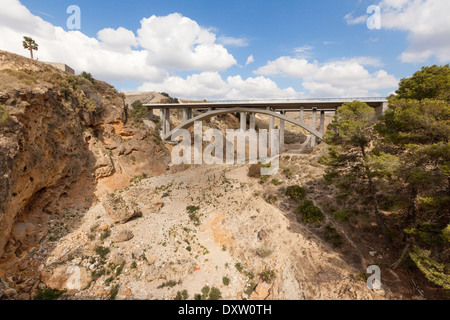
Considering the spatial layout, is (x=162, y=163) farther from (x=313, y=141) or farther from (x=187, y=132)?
(x=313, y=141)

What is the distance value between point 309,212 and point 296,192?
120 inches

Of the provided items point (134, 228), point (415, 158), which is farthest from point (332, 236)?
point (134, 228)

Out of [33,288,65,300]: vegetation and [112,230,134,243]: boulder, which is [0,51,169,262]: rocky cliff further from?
[112,230,134,243]: boulder

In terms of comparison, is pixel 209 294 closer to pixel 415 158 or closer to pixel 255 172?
pixel 415 158

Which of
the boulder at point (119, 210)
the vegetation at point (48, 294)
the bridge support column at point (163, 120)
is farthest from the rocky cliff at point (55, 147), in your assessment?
the bridge support column at point (163, 120)

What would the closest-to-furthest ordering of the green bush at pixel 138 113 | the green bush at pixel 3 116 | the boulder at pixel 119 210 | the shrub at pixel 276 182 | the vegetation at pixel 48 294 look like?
1. the vegetation at pixel 48 294
2. the green bush at pixel 3 116
3. the boulder at pixel 119 210
4. the shrub at pixel 276 182
5. the green bush at pixel 138 113

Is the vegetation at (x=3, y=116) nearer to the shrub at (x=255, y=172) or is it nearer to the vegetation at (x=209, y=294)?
the vegetation at (x=209, y=294)

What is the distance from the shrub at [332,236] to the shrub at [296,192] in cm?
400

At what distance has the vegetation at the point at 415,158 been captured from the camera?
777 cm

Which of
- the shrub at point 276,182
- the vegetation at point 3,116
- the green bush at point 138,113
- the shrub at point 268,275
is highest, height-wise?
the green bush at point 138,113

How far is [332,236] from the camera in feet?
43.1

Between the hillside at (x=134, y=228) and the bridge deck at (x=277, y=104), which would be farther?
the bridge deck at (x=277, y=104)

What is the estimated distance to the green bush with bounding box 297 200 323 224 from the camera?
1450 centimetres

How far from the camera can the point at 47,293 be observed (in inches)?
388
